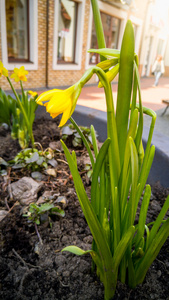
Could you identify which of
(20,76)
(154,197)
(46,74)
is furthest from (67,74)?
(154,197)

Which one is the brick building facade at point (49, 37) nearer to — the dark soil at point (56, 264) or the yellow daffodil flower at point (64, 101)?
the dark soil at point (56, 264)

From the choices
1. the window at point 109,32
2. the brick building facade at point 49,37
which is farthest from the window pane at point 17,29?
the window at point 109,32

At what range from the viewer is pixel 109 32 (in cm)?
911

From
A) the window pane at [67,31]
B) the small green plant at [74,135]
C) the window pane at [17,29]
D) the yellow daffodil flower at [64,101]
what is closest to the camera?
the yellow daffodil flower at [64,101]

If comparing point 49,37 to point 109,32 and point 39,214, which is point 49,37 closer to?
point 109,32

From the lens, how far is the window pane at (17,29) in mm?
6061

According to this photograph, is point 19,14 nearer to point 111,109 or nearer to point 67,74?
point 67,74

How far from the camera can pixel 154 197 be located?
4.28 ft

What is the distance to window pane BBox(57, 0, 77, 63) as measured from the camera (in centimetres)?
712

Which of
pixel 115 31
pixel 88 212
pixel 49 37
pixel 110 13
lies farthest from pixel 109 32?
pixel 88 212

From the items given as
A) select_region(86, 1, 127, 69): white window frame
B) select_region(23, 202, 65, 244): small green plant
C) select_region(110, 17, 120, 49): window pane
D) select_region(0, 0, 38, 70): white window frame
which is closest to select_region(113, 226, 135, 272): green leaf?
select_region(23, 202, 65, 244): small green plant

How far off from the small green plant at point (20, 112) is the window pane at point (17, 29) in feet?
16.2

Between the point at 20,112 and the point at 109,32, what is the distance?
8.51 m

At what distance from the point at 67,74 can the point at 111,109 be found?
25.0ft
